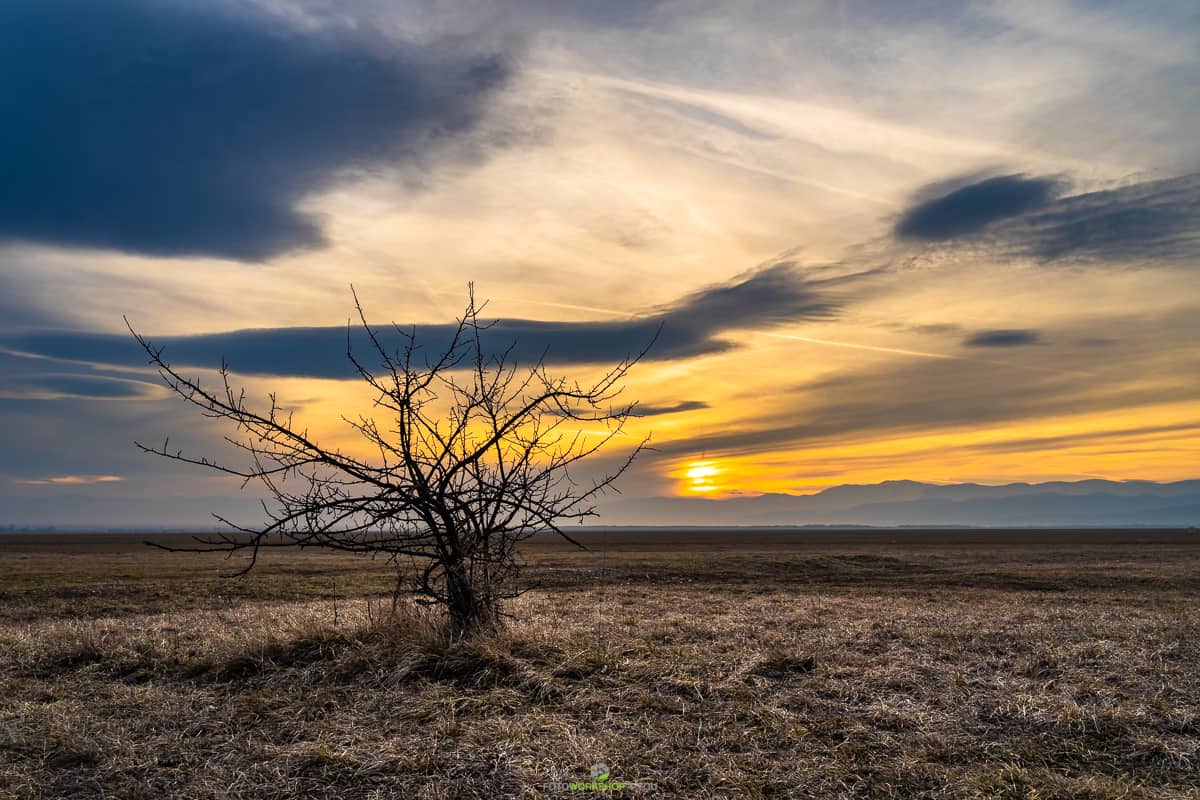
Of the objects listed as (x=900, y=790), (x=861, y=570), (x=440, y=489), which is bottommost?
(x=861, y=570)

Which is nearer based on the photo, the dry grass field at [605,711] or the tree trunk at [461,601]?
the dry grass field at [605,711]

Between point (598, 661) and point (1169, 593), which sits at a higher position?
point (598, 661)

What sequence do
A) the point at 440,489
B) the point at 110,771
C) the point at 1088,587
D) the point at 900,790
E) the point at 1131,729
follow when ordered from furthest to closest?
1. the point at 1088,587
2. the point at 440,489
3. the point at 1131,729
4. the point at 110,771
5. the point at 900,790

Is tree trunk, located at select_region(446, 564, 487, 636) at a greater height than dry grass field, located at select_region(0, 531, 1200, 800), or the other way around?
tree trunk, located at select_region(446, 564, 487, 636)

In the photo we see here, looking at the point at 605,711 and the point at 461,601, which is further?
the point at 461,601

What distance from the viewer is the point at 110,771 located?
5.47 metres

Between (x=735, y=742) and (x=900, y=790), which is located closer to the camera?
(x=900, y=790)

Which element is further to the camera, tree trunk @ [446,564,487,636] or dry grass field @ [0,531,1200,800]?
tree trunk @ [446,564,487,636]

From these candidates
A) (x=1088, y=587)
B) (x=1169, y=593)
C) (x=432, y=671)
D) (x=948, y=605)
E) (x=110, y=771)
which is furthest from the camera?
A: (x=1088, y=587)

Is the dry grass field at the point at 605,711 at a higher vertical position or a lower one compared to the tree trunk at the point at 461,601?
lower

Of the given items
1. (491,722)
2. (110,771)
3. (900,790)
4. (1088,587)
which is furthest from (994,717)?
(1088,587)

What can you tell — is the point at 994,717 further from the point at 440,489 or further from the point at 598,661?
the point at 440,489

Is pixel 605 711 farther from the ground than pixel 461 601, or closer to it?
closer to it

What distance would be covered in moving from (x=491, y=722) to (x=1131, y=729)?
4836 mm
